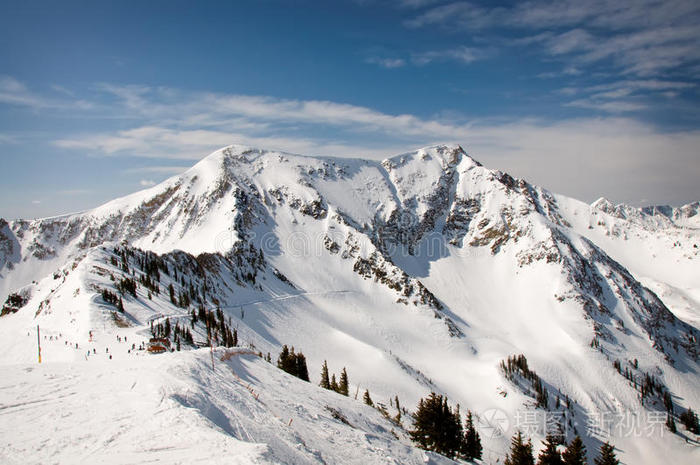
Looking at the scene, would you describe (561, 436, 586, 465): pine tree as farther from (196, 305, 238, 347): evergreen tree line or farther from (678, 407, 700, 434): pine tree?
(678, 407, 700, 434): pine tree

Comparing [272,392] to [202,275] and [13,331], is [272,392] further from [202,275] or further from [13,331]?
[202,275]

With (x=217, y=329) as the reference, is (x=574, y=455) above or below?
below

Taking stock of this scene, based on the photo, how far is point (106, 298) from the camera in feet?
233

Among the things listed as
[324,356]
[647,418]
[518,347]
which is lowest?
[647,418]

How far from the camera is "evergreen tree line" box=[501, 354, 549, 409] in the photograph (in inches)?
5167

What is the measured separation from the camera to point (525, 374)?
13912cm

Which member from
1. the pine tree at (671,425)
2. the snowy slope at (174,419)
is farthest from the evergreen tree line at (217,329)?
the pine tree at (671,425)

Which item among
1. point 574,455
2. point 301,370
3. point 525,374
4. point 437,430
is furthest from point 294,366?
point 525,374

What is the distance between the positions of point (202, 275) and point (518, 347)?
5067 inches

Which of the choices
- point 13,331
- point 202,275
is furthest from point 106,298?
point 202,275

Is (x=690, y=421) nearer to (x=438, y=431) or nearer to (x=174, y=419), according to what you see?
(x=438, y=431)

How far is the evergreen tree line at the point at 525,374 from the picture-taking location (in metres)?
131

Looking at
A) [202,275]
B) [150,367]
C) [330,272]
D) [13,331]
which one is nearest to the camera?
[150,367]

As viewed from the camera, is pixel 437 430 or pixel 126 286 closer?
pixel 437 430
